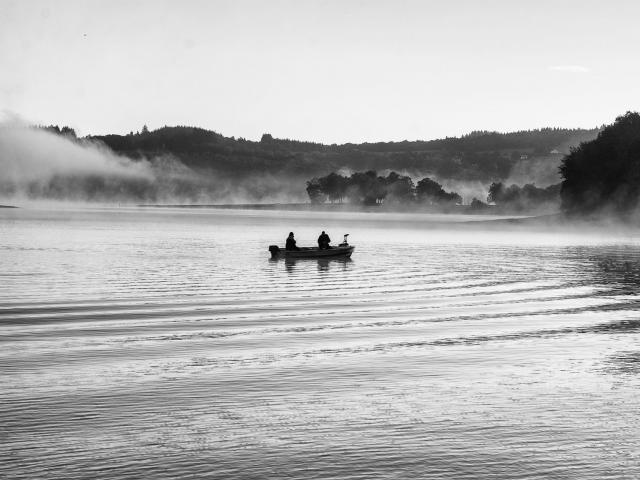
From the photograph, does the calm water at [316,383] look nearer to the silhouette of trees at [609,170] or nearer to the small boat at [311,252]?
the small boat at [311,252]

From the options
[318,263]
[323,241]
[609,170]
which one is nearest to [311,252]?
[323,241]

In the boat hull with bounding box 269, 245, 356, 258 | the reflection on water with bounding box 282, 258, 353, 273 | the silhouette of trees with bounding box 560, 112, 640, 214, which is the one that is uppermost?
the silhouette of trees with bounding box 560, 112, 640, 214

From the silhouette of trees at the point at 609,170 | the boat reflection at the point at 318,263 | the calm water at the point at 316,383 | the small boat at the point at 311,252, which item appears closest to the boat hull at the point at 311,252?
the small boat at the point at 311,252

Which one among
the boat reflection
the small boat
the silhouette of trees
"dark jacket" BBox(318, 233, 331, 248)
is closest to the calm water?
the boat reflection

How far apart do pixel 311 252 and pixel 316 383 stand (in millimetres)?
49224

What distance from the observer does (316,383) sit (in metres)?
19.9

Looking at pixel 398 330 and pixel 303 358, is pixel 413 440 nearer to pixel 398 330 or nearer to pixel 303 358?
pixel 303 358

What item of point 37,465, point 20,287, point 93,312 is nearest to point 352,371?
point 37,465

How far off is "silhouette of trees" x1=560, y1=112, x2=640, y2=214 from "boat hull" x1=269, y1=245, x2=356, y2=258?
77.7 meters

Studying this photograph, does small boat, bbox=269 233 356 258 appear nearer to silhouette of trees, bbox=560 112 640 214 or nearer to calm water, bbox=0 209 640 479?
calm water, bbox=0 209 640 479

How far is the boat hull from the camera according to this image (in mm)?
67875

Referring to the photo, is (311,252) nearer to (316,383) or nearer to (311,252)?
(311,252)

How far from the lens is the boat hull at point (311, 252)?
67.9m

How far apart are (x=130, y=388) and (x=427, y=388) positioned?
248 inches
